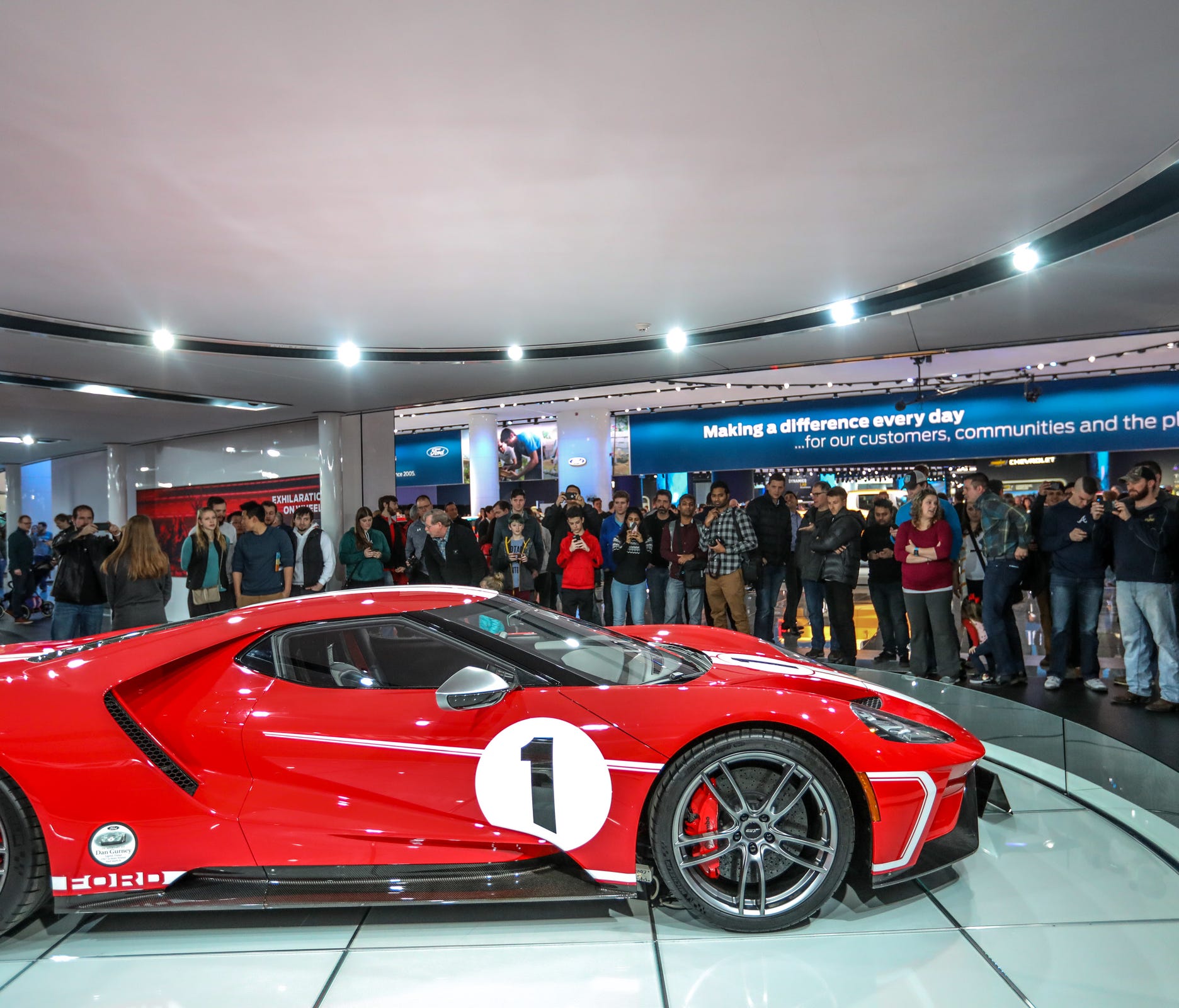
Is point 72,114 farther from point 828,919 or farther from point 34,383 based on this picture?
point 34,383

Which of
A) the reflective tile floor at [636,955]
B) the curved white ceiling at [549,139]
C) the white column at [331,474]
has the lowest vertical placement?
the reflective tile floor at [636,955]

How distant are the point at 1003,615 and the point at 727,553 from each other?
2.14 m

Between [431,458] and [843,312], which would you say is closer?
[843,312]

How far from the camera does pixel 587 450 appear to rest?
14.9m

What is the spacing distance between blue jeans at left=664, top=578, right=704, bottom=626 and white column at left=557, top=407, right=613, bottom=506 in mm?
7012

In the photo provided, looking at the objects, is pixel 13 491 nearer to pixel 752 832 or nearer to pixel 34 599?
pixel 34 599

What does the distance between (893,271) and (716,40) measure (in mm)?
3045

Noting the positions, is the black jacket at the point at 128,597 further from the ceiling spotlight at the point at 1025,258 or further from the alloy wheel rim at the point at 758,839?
the ceiling spotlight at the point at 1025,258

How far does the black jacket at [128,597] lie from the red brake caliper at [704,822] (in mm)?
4238

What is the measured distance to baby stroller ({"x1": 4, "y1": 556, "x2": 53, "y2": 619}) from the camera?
41.3 ft

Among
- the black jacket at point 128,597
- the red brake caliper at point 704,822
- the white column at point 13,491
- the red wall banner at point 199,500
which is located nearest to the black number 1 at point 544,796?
the red brake caliper at point 704,822

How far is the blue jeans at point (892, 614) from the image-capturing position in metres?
6.63

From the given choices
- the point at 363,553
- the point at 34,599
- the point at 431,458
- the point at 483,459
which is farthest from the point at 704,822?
the point at 34,599

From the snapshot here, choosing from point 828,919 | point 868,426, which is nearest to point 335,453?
point 868,426
